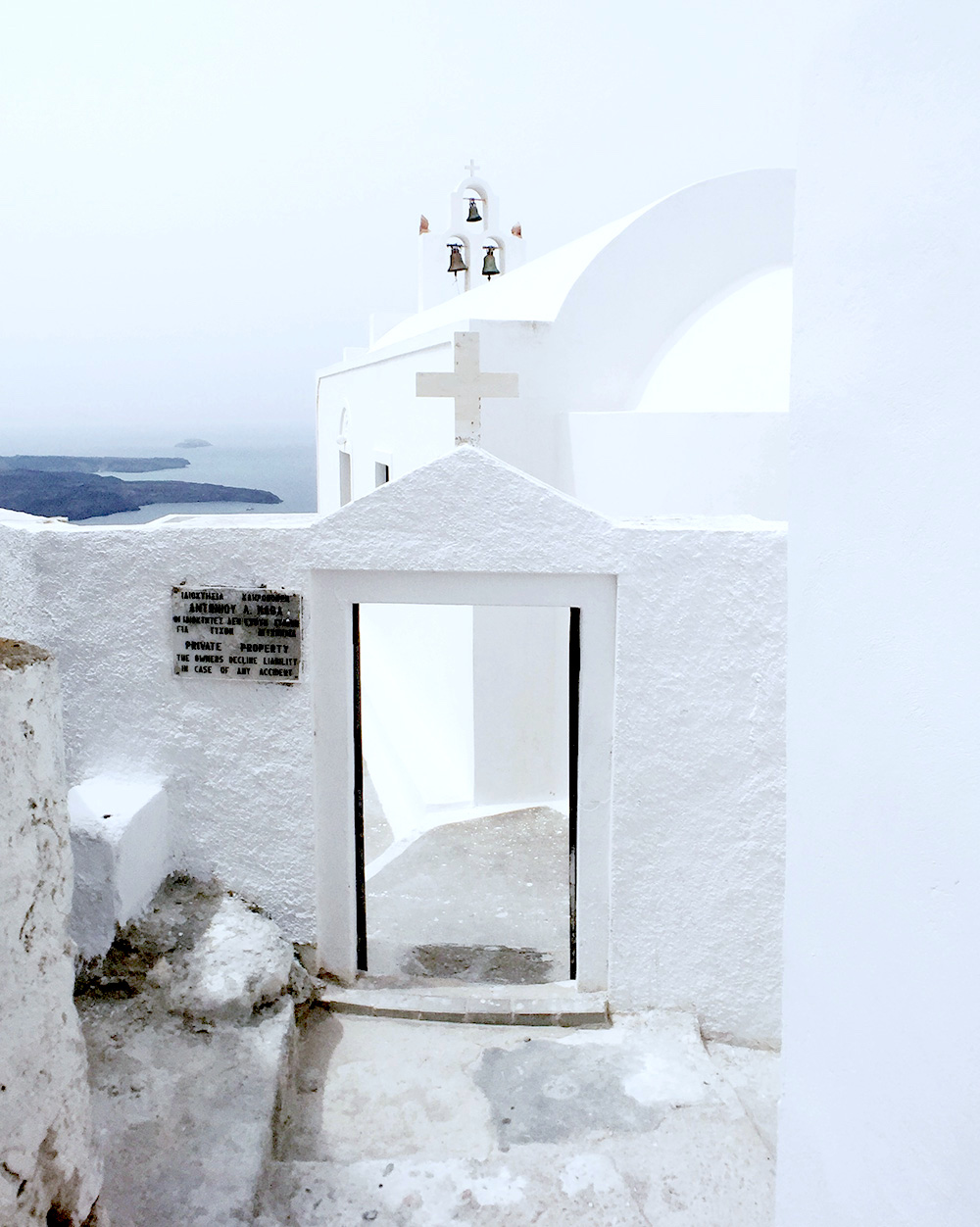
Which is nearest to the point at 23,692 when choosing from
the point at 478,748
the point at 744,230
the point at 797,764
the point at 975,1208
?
the point at 797,764

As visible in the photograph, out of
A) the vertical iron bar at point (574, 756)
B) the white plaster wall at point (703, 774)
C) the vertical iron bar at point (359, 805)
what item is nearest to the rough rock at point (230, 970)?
the vertical iron bar at point (359, 805)

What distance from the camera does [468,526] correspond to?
436 centimetres

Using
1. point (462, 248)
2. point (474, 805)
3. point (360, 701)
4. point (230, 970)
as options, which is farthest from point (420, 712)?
point (462, 248)

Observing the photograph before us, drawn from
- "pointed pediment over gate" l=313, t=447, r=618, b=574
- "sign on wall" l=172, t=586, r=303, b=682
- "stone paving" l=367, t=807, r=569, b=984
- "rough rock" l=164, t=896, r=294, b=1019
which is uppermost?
"pointed pediment over gate" l=313, t=447, r=618, b=574

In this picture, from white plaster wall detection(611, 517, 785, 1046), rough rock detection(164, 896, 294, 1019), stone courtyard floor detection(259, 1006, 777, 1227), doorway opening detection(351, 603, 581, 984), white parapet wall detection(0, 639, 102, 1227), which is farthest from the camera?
doorway opening detection(351, 603, 581, 984)

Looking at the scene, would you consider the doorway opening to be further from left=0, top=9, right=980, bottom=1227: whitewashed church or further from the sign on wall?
the sign on wall

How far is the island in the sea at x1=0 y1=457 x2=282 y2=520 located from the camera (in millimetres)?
40625

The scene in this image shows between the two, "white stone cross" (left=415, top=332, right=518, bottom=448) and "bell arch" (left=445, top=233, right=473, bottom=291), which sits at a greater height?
"bell arch" (left=445, top=233, right=473, bottom=291)

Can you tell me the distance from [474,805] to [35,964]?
17.1ft

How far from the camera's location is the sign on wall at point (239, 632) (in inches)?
175

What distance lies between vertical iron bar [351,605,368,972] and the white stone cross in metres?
1.10

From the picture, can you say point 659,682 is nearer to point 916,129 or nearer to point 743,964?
point 743,964

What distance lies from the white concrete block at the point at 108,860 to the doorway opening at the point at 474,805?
0.93 m

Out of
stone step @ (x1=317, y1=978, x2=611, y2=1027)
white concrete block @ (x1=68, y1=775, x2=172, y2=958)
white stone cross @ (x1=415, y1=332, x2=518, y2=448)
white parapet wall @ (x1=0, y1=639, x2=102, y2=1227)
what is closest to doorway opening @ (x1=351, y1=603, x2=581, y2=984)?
stone step @ (x1=317, y1=978, x2=611, y2=1027)
